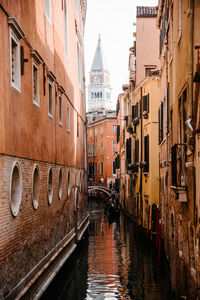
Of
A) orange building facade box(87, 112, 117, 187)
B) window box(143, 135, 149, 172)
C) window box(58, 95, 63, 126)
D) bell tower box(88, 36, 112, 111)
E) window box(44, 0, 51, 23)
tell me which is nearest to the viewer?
window box(44, 0, 51, 23)

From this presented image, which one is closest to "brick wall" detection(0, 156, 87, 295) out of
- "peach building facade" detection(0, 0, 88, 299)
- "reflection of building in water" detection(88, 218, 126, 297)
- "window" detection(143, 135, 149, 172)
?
"peach building facade" detection(0, 0, 88, 299)

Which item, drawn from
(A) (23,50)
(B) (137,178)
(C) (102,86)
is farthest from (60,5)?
(C) (102,86)

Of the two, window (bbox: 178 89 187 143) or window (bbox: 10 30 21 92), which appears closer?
window (bbox: 10 30 21 92)

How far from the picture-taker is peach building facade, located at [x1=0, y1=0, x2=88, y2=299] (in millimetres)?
8883

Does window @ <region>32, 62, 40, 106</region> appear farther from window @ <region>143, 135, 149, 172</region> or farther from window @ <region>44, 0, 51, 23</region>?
window @ <region>143, 135, 149, 172</region>

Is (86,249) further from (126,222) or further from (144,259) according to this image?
(126,222)

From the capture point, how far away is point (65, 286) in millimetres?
14109

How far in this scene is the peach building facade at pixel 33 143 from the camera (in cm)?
888

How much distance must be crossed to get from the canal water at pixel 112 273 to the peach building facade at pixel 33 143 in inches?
30.4

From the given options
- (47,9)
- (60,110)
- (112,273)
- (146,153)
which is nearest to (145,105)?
(146,153)

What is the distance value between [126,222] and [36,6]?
2323cm

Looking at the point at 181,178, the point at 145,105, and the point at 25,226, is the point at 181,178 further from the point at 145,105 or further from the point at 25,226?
the point at 145,105

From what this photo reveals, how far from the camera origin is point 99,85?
7244 inches

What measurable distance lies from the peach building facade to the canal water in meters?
0.77
